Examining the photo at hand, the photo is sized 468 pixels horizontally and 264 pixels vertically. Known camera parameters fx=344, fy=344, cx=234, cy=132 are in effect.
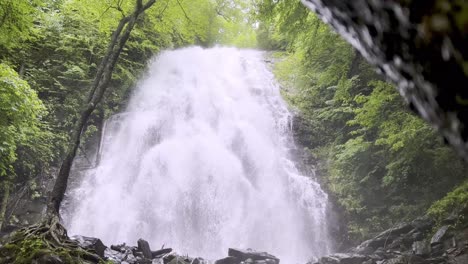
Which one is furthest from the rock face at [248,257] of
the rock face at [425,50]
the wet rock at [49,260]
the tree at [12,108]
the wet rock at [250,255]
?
the rock face at [425,50]

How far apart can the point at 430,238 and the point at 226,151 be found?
24.2ft

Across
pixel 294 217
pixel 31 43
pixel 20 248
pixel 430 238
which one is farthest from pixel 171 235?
pixel 31 43

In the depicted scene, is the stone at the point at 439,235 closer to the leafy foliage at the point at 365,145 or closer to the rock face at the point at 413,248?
the rock face at the point at 413,248

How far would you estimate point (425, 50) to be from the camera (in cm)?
62

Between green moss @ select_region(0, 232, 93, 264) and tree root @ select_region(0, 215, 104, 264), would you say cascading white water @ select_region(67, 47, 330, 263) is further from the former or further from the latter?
green moss @ select_region(0, 232, 93, 264)

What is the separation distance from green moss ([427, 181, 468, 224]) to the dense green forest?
0.11ft

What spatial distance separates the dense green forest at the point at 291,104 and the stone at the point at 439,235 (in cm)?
94

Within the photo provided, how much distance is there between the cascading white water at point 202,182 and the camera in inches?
412

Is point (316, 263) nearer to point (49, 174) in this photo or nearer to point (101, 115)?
point (49, 174)

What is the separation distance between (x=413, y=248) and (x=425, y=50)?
8708mm

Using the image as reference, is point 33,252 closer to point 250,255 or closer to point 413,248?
point 250,255

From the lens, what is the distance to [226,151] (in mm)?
13281

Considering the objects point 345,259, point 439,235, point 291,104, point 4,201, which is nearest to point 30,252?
point 345,259

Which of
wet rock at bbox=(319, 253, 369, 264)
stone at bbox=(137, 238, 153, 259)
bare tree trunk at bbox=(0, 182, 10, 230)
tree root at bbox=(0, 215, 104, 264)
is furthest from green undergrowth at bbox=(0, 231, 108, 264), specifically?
bare tree trunk at bbox=(0, 182, 10, 230)
